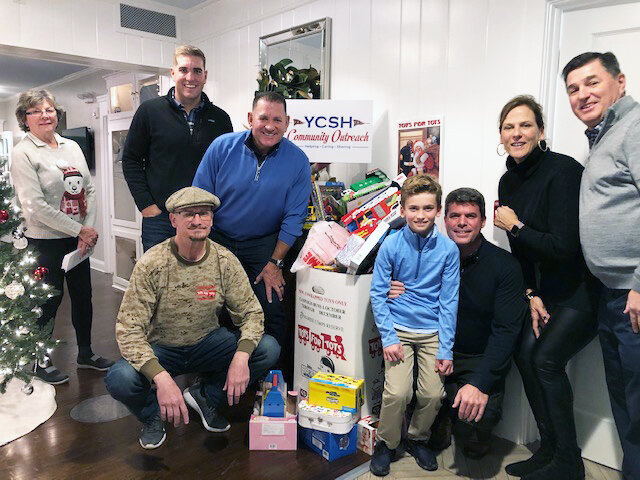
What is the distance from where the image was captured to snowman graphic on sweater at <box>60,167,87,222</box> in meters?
2.78

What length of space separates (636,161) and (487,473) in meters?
1.36

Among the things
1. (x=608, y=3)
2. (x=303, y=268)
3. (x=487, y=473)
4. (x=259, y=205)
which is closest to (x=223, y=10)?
(x=259, y=205)

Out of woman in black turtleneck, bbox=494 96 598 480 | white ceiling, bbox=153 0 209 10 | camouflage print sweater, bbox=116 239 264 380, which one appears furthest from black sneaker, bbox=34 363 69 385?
white ceiling, bbox=153 0 209 10

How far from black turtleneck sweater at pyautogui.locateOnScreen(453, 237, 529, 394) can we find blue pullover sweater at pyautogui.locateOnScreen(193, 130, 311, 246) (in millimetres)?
883

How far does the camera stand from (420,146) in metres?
2.59

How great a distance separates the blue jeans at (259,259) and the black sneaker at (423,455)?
868 mm

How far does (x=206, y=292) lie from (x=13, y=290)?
0.97 m

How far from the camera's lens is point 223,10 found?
392 cm

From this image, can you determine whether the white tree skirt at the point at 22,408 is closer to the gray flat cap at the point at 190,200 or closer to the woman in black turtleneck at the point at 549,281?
the gray flat cap at the point at 190,200

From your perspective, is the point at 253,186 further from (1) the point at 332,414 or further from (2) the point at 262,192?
(1) the point at 332,414

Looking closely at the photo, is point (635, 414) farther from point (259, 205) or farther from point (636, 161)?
point (259, 205)

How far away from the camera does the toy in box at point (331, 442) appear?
2037 millimetres

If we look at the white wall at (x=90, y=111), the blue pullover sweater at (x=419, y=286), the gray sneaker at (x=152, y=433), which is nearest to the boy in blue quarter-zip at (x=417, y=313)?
the blue pullover sweater at (x=419, y=286)

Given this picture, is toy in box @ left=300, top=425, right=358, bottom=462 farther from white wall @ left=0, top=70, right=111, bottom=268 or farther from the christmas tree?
white wall @ left=0, top=70, right=111, bottom=268
